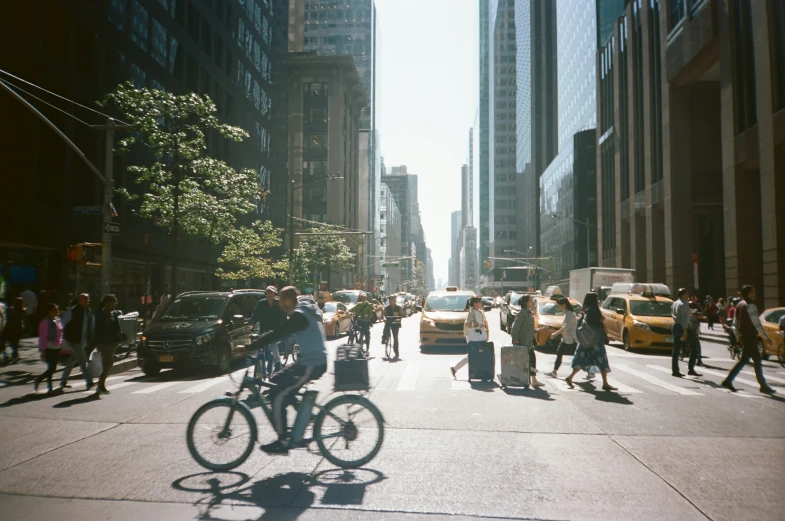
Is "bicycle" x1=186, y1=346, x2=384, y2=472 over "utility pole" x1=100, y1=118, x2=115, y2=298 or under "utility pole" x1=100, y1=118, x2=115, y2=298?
under

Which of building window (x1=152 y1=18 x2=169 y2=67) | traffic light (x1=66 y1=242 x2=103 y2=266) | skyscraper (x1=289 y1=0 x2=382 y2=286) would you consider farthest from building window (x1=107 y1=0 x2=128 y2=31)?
skyscraper (x1=289 y1=0 x2=382 y2=286)

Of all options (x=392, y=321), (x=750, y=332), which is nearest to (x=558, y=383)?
(x=750, y=332)

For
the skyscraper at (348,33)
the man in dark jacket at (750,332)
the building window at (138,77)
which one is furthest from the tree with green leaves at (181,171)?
the skyscraper at (348,33)

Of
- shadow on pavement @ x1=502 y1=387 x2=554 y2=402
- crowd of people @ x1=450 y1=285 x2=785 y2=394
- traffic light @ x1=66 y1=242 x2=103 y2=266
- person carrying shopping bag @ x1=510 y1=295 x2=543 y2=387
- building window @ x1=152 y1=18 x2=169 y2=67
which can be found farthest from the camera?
building window @ x1=152 y1=18 x2=169 y2=67

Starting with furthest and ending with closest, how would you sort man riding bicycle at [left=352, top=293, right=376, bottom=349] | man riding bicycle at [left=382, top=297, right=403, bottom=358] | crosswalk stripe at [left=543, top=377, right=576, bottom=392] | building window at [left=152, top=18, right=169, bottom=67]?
building window at [left=152, top=18, right=169, bottom=67]
man riding bicycle at [left=352, top=293, right=376, bottom=349]
man riding bicycle at [left=382, top=297, right=403, bottom=358]
crosswalk stripe at [left=543, top=377, right=576, bottom=392]

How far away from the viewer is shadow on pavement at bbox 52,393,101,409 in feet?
34.9

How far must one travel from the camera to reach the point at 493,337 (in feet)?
87.3

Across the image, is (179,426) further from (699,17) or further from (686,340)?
(699,17)

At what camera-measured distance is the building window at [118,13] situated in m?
30.2

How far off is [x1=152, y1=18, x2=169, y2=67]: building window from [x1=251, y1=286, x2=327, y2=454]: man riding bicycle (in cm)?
3272

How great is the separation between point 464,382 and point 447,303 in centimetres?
912

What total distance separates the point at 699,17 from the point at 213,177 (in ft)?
103

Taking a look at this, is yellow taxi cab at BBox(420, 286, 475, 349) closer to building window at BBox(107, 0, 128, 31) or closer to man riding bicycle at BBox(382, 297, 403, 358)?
man riding bicycle at BBox(382, 297, 403, 358)

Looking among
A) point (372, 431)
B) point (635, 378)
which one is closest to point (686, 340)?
point (635, 378)
